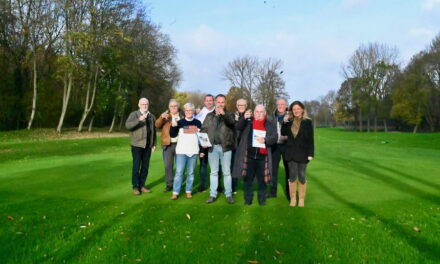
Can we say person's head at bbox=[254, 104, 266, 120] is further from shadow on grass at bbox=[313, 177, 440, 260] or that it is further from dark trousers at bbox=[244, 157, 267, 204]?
shadow on grass at bbox=[313, 177, 440, 260]

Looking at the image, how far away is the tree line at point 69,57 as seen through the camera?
27.1 metres

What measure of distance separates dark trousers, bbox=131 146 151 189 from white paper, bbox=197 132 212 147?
1394mm

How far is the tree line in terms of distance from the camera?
88.8 ft

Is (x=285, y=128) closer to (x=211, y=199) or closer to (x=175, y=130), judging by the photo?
(x=211, y=199)

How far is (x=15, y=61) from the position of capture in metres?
29.8

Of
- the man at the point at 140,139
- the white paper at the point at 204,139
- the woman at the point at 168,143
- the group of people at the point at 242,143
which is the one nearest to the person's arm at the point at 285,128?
the group of people at the point at 242,143

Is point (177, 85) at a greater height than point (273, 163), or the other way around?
point (177, 85)

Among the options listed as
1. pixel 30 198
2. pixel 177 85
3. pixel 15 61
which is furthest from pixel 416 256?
pixel 177 85

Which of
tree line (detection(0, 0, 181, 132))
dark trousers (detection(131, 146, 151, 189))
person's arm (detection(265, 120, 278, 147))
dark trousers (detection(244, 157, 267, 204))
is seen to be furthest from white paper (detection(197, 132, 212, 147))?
tree line (detection(0, 0, 181, 132))

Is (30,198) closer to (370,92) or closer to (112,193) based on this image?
(112,193)

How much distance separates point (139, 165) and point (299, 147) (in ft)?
11.3

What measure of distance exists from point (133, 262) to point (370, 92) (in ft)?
197

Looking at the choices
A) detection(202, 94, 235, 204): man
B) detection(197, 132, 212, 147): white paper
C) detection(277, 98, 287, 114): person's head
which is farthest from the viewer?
detection(277, 98, 287, 114): person's head

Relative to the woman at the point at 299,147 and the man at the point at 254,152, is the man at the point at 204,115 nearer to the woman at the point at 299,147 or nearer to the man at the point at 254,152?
the man at the point at 254,152
